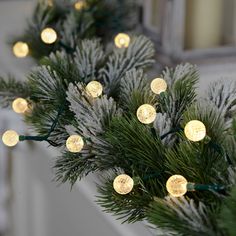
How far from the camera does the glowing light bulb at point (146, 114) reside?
37cm

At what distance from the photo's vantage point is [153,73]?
2.15ft

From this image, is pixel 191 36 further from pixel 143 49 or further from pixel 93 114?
pixel 93 114

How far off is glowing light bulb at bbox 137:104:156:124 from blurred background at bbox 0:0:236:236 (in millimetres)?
107

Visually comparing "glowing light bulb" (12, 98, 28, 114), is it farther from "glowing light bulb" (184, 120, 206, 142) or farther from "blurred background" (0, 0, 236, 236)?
"glowing light bulb" (184, 120, 206, 142)

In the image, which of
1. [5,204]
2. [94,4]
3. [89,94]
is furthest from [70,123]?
[5,204]

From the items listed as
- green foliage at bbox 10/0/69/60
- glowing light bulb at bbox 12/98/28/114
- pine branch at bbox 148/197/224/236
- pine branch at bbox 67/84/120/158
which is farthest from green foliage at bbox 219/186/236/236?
green foliage at bbox 10/0/69/60

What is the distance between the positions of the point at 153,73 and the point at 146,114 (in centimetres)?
29

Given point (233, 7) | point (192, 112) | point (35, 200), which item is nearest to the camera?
point (192, 112)

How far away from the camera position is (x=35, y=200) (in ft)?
2.44

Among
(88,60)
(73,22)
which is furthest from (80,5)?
(88,60)

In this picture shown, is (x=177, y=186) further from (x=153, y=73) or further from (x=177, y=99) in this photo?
(x=153, y=73)

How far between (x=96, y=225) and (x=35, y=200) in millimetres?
251

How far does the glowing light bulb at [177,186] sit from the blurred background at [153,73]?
0.40ft

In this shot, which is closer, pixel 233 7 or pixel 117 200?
pixel 117 200
